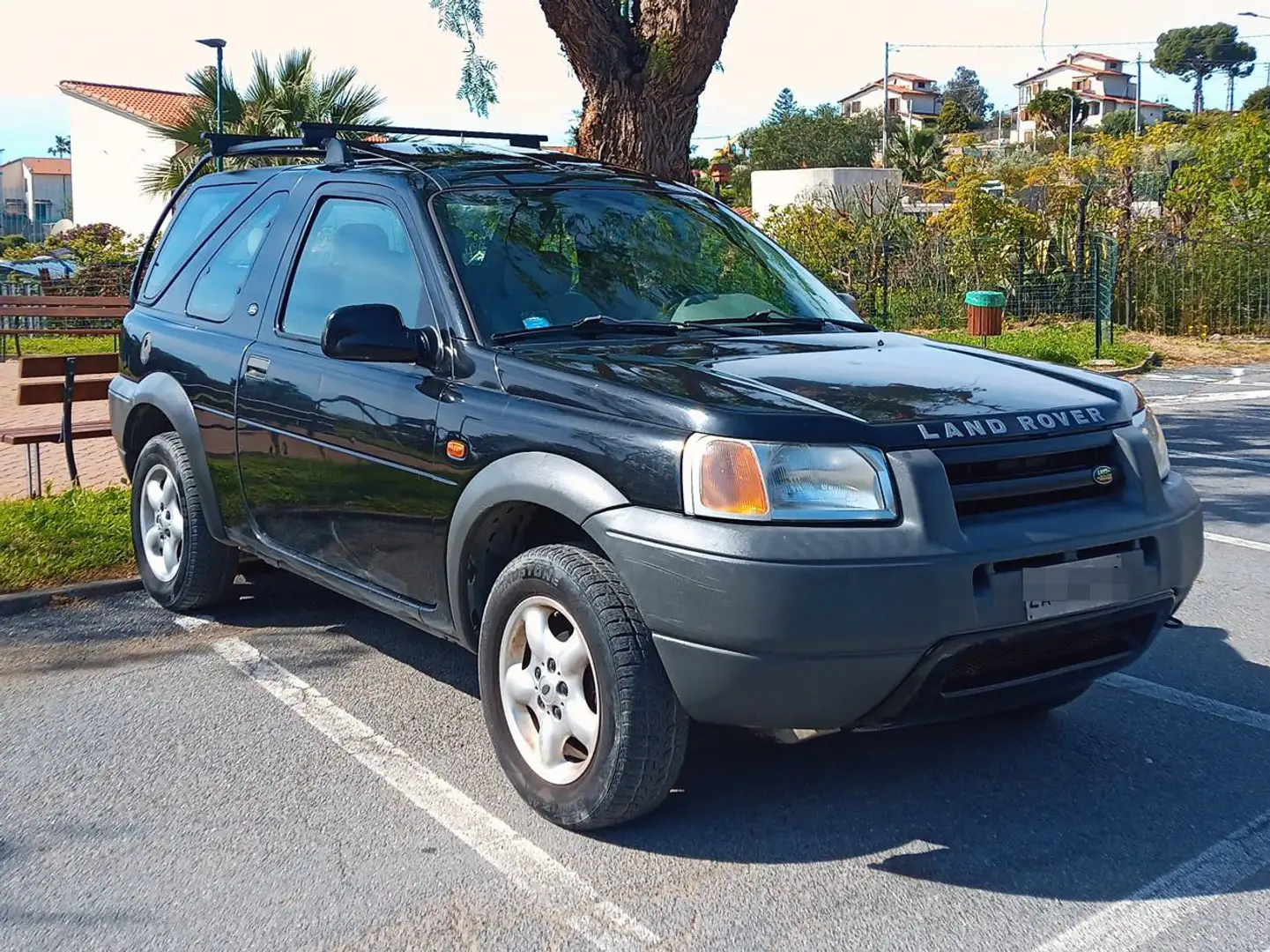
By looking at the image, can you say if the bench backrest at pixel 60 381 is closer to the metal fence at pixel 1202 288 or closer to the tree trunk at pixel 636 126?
the tree trunk at pixel 636 126

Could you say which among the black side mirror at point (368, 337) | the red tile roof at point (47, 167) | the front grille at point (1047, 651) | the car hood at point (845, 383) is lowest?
the front grille at point (1047, 651)

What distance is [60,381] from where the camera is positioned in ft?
28.1

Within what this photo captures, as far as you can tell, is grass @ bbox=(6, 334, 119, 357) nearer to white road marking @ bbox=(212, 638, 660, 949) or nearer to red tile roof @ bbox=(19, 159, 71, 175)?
white road marking @ bbox=(212, 638, 660, 949)

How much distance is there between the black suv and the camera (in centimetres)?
327

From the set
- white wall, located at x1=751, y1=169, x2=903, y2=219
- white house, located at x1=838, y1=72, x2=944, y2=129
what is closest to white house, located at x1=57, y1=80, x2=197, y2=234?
white wall, located at x1=751, y1=169, x2=903, y2=219

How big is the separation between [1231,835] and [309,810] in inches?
99.7

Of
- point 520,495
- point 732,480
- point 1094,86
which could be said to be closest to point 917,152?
point 520,495

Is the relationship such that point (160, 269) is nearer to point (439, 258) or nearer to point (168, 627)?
point (168, 627)

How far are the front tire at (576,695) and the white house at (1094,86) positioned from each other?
132 meters

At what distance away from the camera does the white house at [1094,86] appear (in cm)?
13388

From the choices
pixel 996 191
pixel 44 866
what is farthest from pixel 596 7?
pixel 996 191

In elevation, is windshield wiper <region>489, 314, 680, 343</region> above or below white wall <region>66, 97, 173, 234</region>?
below

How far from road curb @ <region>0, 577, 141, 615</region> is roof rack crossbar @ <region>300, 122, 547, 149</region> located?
93.0 inches

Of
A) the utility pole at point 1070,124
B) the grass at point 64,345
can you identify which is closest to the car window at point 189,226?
the grass at point 64,345
